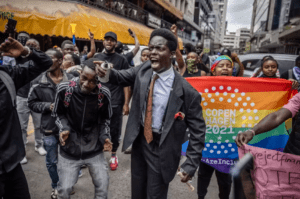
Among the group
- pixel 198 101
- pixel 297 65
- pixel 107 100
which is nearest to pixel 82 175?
pixel 107 100

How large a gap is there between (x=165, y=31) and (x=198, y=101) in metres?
0.73

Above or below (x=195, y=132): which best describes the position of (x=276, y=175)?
below

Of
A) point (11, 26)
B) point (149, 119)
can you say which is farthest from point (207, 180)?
point (11, 26)

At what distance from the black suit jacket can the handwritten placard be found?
53cm

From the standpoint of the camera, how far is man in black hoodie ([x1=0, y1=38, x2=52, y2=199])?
6.22 feet

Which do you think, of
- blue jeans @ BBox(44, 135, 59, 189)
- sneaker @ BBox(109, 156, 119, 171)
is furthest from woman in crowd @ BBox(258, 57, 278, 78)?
blue jeans @ BBox(44, 135, 59, 189)

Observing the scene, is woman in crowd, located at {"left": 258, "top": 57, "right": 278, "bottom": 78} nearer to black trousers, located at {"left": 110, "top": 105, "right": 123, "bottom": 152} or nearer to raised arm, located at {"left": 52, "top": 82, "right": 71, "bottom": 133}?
black trousers, located at {"left": 110, "top": 105, "right": 123, "bottom": 152}

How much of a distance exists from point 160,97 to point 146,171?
31.1 inches

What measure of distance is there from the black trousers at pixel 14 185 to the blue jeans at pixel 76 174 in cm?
36

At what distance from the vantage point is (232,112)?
281 centimetres

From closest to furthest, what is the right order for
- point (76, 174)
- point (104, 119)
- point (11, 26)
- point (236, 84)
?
point (11, 26) < point (76, 174) < point (104, 119) < point (236, 84)

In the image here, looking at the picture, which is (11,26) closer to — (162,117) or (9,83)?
(9,83)

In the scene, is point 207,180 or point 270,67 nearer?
point 207,180

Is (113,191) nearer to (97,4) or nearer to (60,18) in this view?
(60,18)
